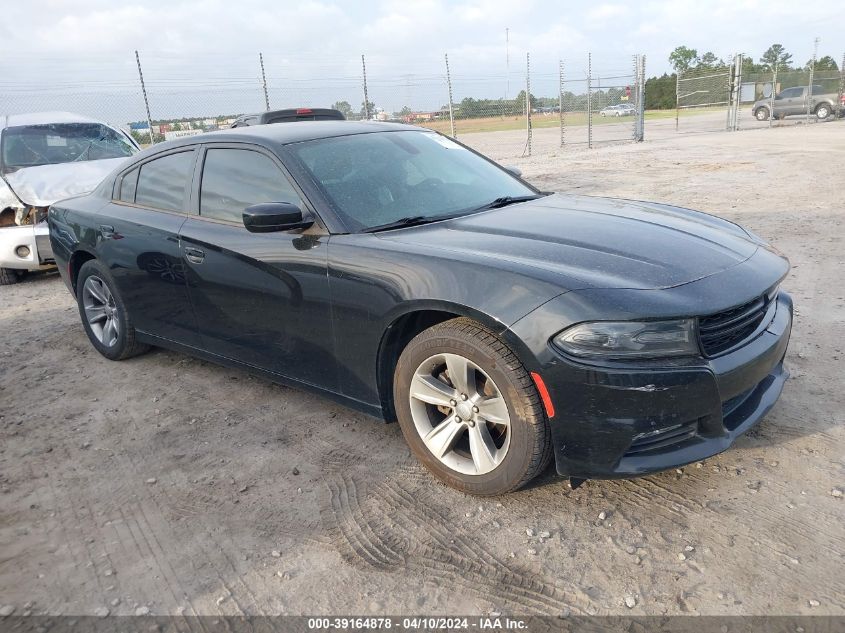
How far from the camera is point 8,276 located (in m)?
7.59

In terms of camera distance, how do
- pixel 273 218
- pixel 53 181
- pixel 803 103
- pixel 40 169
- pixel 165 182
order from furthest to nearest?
pixel 803 103, pixel 40 169, pixel 53 181, pixel 165 182, pixel 273 218

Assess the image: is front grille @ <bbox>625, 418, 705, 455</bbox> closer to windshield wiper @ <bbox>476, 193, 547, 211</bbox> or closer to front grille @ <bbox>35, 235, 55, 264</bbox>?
windshield wiper @ <bbox>476, 193, 547, 211</bbox>

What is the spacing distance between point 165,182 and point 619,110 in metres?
23.6

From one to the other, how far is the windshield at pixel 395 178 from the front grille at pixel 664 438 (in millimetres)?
1544

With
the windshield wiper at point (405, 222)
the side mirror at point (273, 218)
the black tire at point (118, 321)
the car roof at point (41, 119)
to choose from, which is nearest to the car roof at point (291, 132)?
the side mirror at point (273, 218)

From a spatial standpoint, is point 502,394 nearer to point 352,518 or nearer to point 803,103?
point 352,518

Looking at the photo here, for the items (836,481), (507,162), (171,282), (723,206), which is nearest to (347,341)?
(171,282)

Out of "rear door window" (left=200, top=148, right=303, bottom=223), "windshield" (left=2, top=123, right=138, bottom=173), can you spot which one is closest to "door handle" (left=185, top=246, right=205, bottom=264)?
"rear door window" (left=200, top=148, right=303, bottom=223)

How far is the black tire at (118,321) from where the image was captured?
15.2 feet

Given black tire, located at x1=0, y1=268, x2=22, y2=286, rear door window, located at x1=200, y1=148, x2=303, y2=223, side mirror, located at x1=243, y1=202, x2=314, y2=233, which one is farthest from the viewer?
black tire, located at x1=0, y1=268, x2=22, y2=286

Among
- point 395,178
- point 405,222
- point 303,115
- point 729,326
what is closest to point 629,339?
point 729,326

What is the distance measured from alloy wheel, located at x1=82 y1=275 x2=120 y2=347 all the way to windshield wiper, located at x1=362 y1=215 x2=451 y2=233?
2.42 m

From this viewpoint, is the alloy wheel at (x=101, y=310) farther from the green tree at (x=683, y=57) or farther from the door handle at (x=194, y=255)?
the green tree at (x=683, y=57)

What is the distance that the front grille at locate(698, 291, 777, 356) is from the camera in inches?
100
